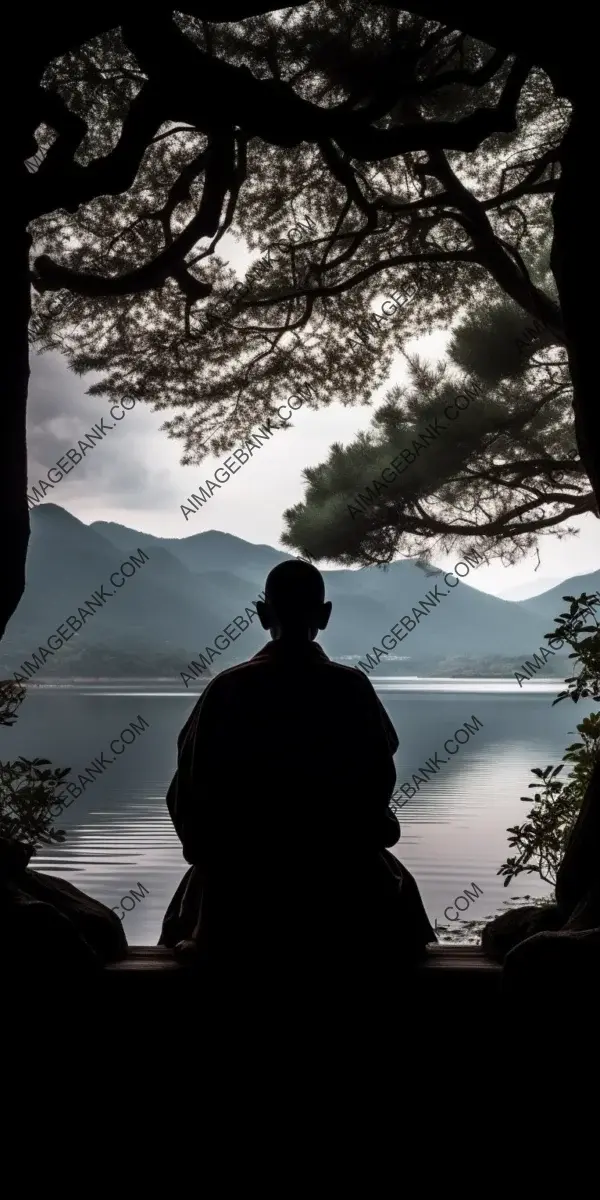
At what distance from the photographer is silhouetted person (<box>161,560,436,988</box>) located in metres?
1.87

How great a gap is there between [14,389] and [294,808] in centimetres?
105

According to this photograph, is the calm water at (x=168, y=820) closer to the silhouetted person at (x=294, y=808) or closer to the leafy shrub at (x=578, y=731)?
the leafy shrub at (x=578, y=731)

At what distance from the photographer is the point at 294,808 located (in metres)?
1.92

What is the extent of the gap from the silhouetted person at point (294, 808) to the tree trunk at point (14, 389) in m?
0.51

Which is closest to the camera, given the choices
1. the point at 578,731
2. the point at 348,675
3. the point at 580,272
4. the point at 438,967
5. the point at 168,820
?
the point at 438,967

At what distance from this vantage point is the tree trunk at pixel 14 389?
6.84 ft

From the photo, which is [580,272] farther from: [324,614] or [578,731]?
[578,731]

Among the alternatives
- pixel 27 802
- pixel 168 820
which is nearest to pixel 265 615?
pixel 27 802

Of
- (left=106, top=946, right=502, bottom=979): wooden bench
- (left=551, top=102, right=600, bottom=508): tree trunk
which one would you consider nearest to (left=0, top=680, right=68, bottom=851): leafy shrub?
(left=106, top=946, right=502, bottom=979): wooden bench

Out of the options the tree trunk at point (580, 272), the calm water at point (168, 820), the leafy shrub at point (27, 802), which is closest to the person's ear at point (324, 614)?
the tree trunk at point (580, 272)

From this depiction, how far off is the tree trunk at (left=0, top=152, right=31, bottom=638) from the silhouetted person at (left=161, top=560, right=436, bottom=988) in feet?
1.69

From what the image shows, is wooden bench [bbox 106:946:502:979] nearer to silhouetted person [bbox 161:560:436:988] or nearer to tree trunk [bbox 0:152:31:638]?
silhouetted person [bbox 161:560:436:988]

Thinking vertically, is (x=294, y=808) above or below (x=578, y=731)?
below

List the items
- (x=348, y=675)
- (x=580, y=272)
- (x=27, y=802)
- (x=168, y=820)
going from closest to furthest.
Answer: (x=348, y=675) → (x=580, y=272) → (x=27, y=802) → (x=168, y=820)
